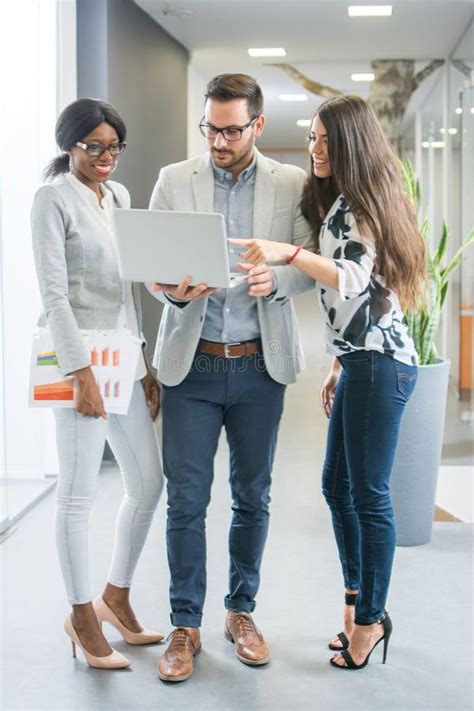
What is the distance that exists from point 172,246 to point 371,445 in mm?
695

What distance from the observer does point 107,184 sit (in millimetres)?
2492

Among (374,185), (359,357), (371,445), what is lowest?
(371,445)

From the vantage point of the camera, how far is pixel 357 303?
7.50ft

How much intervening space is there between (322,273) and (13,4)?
2.40 m

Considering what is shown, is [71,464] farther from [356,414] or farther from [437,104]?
[437,104]

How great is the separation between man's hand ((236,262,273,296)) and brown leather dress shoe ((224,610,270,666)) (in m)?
0.94

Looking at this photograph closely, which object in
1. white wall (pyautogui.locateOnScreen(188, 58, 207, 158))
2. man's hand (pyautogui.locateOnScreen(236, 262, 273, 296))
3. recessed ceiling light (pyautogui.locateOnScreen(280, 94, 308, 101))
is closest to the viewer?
man's hand (pyautogui.locateOnScreen(236, 262, 273, 296))

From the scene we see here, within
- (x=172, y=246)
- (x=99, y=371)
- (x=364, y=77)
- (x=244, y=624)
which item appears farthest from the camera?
(x=364, y=77)

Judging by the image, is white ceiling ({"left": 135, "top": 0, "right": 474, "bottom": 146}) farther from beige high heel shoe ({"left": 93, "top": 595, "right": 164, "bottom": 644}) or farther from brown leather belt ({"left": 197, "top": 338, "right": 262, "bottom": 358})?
beige high heel shoe ({"left": 93, "top": 595, "right": 164, "bottom": 644})

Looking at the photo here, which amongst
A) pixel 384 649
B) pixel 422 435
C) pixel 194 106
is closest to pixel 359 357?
pixel 384 649

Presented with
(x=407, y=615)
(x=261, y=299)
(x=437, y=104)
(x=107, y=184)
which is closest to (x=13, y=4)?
(x=107, y=184)

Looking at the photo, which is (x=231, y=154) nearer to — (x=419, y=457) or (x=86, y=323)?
(x=86, y=323)

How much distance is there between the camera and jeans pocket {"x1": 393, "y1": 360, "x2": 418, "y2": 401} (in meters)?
2.31

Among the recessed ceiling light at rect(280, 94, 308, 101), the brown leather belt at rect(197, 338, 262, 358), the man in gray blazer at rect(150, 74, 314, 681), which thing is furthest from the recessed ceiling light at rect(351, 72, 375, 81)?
the brown leather belt at rect(197, 338, 262, 358)
